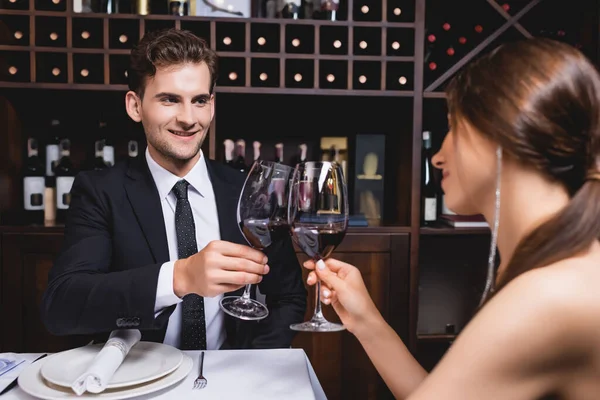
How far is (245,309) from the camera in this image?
942 mm

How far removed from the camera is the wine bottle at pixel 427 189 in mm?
2209

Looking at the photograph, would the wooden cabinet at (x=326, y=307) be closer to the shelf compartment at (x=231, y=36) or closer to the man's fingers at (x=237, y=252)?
the shelf compartment at (x=231, y=36)

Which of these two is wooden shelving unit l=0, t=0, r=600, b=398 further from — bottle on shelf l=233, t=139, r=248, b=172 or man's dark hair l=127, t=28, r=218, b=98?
man's dark hair l=127, t=28, r=218, b=98

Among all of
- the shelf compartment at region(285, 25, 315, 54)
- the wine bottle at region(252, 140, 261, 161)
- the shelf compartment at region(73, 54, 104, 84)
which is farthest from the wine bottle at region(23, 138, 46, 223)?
the shelf compartment at region(285, 25, 315, 54)

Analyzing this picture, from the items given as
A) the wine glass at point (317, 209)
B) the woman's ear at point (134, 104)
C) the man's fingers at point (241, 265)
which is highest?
the woman's ear at point (134, 104)

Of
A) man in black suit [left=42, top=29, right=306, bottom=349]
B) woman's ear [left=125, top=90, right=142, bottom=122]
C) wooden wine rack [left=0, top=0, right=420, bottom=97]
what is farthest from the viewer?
wooden wine rack [left=0, top=0, right=420, bottom=97]

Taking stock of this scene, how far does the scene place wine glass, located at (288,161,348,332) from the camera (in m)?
0.94

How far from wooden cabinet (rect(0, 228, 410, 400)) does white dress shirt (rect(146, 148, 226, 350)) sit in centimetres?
64

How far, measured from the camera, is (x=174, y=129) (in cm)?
151

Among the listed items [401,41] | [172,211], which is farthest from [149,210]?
[401,41]

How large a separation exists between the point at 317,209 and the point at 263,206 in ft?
0.34

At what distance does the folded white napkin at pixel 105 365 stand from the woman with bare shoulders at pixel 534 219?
48cm

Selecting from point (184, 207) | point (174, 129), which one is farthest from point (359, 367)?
point (174, 129)

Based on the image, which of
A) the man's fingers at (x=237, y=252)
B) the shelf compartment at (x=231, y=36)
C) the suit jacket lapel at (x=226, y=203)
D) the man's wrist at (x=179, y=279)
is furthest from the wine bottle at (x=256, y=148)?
the man's fingers at (x=237, y=252)
